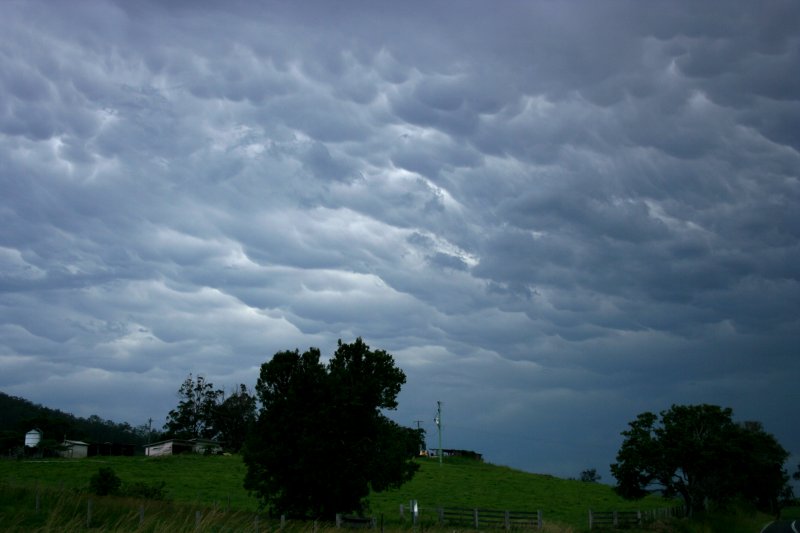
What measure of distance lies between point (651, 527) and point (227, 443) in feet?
376

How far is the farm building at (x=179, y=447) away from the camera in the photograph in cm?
11338

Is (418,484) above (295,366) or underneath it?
underneath

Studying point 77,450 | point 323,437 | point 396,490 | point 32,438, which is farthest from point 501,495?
point 32,438

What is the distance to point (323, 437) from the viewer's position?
3828 centimetres

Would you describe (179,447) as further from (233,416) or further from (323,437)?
(323,437)

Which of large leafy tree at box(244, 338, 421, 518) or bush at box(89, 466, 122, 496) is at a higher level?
large leafy tree at box(244, 338, 421, 518)

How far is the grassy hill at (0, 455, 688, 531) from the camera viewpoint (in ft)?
206

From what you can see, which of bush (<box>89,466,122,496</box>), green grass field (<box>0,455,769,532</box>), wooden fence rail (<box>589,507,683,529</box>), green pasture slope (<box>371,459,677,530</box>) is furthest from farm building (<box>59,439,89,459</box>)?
wooden fence rail (<box>589,507,683,529</box>)

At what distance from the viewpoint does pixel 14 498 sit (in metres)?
31.9

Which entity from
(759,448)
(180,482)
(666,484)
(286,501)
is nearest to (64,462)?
(180,482)


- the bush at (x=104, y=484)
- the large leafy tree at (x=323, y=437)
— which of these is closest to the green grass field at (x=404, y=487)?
the bush at (x=104, y=484)

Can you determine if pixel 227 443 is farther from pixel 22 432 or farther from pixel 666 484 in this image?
pixel 666 484

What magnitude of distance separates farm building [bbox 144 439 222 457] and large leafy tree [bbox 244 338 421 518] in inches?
2996

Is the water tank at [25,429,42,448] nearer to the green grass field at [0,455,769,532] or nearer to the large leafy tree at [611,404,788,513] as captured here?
the green grass field at [0,455,769,532]
